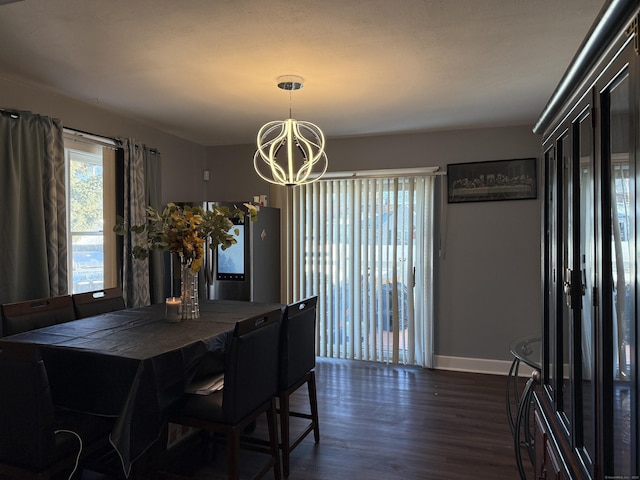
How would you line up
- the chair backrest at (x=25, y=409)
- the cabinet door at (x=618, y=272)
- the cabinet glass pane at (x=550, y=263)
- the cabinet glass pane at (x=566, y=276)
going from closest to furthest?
1. the cabinet door at (x=618, y=272)
2. the cabinet glass pane at (x=566, y=276)
3. the cabinet glass pane at (x=550, y=263)
4. the chair backrest at (x=25, y=409)

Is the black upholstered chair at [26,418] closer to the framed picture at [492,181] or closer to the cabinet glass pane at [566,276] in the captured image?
the cabinet glass pane at [566,276]

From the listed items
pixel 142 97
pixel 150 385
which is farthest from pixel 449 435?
pixel 142 97

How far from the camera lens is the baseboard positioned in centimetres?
429

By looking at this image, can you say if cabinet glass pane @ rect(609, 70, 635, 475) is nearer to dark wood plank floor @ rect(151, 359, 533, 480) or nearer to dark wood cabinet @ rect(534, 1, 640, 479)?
dark wood cabinet @ rect(534, 1, 640, 479)

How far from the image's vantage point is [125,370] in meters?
1.88

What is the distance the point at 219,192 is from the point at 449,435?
3598 mm

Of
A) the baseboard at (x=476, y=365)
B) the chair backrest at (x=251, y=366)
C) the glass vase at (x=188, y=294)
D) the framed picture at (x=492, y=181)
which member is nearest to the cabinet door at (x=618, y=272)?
the chair backrest at (x=251, y=366)

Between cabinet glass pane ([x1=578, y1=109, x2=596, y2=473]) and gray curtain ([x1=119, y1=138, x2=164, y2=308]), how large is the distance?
329 cm

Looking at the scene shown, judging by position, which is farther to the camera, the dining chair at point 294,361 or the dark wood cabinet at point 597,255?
the dining chair at point 294,361

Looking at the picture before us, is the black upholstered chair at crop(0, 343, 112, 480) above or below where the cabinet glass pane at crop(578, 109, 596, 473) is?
below

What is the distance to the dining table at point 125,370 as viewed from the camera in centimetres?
183

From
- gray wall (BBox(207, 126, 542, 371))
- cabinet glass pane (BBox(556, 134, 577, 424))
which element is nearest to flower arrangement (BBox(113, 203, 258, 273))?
cabinet glass pane (BBox(556, 134, 577, 424))

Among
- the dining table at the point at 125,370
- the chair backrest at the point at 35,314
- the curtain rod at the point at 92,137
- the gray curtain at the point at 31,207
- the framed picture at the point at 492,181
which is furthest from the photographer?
the framed picture at the point at 492,181

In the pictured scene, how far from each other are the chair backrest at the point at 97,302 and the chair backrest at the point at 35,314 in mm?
54
